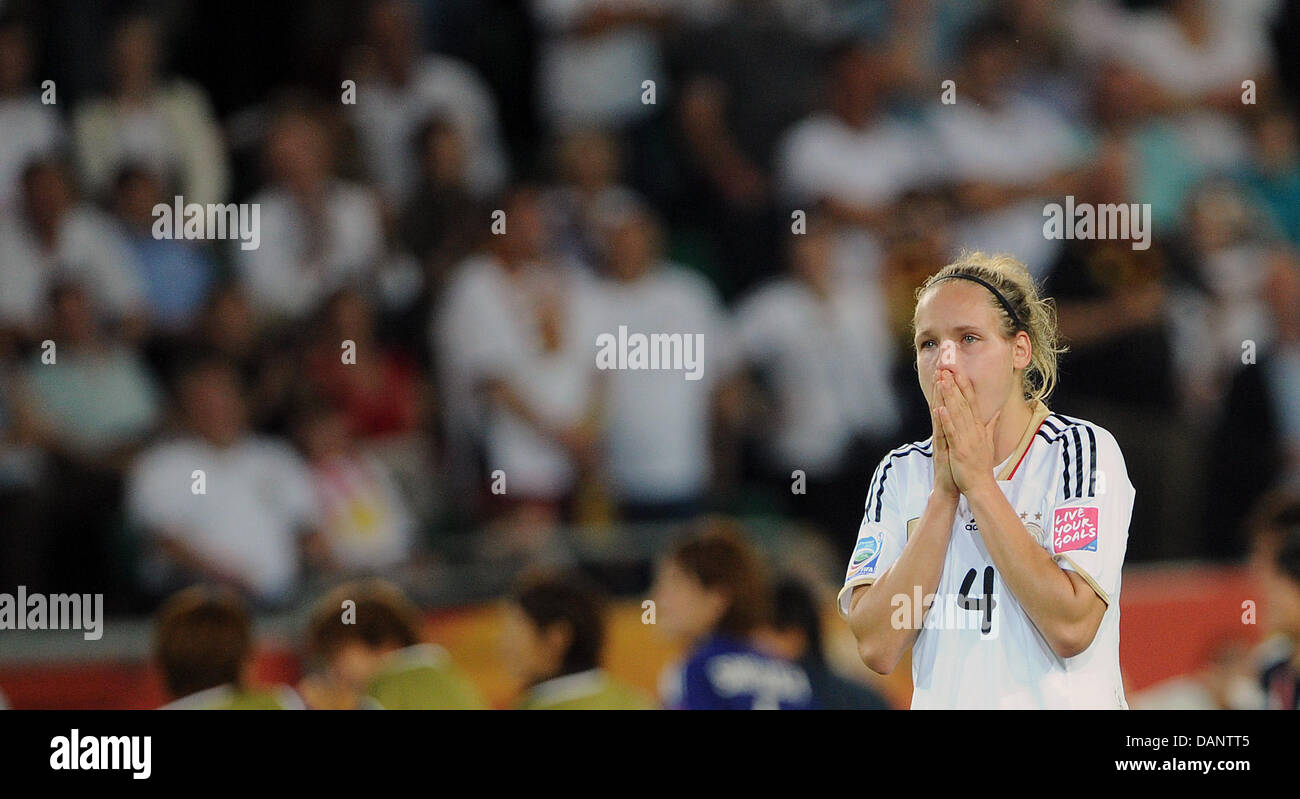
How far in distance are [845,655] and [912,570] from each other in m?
3.10

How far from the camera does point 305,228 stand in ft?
22.7

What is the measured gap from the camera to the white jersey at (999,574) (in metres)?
2.94

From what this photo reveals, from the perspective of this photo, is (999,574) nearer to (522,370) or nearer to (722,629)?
(722,629)

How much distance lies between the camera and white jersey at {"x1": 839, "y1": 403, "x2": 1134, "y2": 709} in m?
2.94

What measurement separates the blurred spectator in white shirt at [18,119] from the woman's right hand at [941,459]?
513cm

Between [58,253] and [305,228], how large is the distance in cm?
106

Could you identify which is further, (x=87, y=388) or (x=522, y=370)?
(x=522, y=370)

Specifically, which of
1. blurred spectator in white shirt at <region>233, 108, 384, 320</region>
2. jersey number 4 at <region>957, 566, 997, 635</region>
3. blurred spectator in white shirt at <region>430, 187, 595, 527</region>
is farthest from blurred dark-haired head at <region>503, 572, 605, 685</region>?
blurred spectator in white shirt at <region>233, 108, 384, 320</region>

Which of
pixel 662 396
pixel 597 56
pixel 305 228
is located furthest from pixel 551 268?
pixel 597 56

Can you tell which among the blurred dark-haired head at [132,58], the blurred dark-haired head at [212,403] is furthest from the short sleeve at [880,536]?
the blurred dark-haired head at [132,58]

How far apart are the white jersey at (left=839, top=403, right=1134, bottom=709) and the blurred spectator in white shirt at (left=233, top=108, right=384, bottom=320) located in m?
4.14

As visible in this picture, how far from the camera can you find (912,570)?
2873mm

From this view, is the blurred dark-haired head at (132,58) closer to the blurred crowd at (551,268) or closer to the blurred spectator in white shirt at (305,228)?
the blurred crowd at (551,268)
